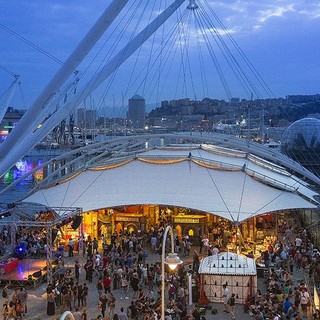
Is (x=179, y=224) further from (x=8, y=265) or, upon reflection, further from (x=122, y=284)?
(x=8, y=265)

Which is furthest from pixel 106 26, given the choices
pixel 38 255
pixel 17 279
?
pixel 38 255

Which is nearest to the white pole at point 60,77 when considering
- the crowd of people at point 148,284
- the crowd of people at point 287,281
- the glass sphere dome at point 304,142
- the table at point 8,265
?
the crowd of people at point 148,284

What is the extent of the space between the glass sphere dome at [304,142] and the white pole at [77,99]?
39262 millimetres

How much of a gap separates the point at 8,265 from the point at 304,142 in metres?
41.6

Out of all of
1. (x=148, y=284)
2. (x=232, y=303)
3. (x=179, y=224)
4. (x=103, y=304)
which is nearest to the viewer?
(x=103, y=304)

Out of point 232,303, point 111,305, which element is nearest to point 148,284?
point 111,305

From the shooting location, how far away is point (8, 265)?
2228 cm

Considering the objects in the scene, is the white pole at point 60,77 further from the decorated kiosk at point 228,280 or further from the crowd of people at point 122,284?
the decorated kiosk at point 228,280

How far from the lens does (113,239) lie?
87.8 ft

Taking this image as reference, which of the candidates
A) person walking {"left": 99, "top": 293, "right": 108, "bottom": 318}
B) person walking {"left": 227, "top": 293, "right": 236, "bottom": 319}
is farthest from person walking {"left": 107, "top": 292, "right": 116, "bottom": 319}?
person walking {"left": 227, "top": 293, "right": 236, "bottom": 319}

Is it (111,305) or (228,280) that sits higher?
(228,280)

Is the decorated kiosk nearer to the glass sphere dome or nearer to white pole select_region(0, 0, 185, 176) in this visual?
white pole select_region(0, 0, 185, 176)

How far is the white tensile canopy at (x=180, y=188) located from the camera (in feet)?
86.8

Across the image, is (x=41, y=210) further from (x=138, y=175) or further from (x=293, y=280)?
(x=293, y=280)
